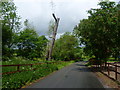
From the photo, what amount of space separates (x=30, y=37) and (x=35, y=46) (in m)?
2.27

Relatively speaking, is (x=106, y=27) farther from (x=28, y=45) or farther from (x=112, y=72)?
(x=28, y=45)

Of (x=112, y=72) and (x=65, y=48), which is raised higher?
(x=65, y=48)

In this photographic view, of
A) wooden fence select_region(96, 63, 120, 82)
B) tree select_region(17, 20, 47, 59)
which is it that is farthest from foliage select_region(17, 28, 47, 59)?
wooden fence select_region(96, 63, 120, 82)

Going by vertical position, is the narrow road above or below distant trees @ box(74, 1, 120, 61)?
below

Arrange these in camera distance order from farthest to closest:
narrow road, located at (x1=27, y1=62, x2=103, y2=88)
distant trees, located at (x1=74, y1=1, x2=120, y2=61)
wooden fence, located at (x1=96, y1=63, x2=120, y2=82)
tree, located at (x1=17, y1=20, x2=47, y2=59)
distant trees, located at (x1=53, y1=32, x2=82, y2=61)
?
distant trees, located at (x1=53, y1=32, x2=82, y2=61), tree, located at (x1=17, y1=20, x2=47, y2=59), distant trees, located at (x1=74, y1=1, x2=120, y2=61), wooden fence, located at (x1=96, y1=63, x2=120, y2=82), narrow road, located at (x1=27, y1=62, x2=103, y2=88)

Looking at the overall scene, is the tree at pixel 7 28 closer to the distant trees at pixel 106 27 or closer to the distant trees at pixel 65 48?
the distant trees at pixel 106 27

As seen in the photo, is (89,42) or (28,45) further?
(28,45)

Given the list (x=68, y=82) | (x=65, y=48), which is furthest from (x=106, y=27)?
(x=65, y=48)

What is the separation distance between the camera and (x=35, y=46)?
31438 mm

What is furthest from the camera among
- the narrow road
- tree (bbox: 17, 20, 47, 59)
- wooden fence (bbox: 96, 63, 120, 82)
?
tree (bbox: 17, 20, 47, 59)

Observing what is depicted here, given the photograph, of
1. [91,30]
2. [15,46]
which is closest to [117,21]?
[91,30]

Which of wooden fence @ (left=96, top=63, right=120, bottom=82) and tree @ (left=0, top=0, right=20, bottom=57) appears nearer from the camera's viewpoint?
wooden fence @ (left=96, top=63, right=120, bottom=82)

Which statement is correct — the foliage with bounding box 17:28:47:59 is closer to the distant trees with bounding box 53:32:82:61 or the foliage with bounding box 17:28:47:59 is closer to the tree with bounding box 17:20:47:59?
the tree with bounding box 17:20:47:59

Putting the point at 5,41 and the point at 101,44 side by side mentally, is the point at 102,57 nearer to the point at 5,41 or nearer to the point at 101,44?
the point at 101,44
